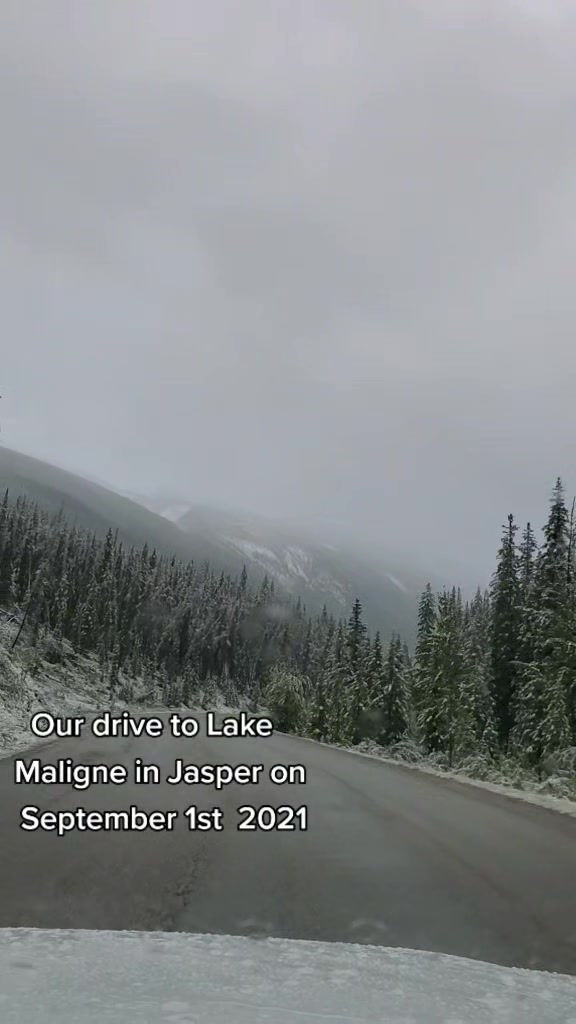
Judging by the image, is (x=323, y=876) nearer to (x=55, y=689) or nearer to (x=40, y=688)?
(x=40, y=688)

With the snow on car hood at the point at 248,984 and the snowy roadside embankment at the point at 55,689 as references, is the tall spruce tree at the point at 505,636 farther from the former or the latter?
the snow on car hood at the point at 248,984

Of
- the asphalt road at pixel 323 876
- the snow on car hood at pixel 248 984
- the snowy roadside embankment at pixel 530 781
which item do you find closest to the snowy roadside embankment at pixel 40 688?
the asphalt road at pixel 323 876

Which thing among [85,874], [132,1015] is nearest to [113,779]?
[85,874]

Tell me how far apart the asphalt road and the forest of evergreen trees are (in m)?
15.5

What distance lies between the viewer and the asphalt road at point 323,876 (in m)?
5.50

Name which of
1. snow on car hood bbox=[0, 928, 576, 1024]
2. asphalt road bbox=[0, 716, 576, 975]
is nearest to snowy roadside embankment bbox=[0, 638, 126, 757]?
asphalt road bbox=[0, 716, 576, 975]

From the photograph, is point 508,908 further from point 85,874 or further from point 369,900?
point 85,874

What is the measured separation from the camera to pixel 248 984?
418cm

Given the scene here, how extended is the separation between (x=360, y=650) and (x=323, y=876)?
58.0 meters

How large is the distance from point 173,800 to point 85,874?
533 cm

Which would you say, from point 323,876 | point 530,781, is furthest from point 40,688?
point 323,876

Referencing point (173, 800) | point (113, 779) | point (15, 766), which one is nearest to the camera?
point (173, 800)

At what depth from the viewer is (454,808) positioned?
12266 millimetres

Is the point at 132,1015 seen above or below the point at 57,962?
above
